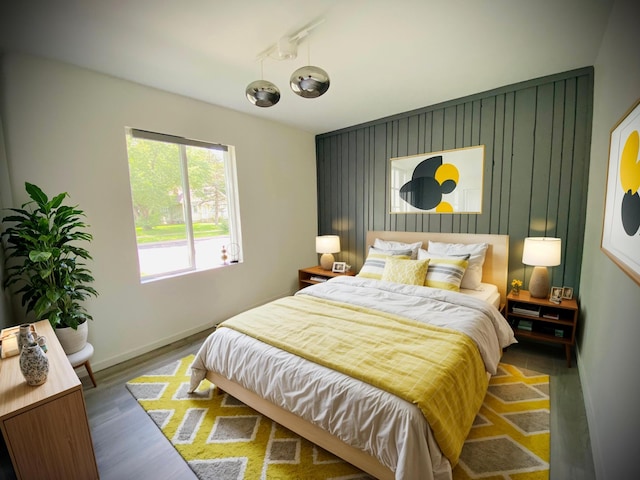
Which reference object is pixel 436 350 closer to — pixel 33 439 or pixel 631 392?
pixel 631 392

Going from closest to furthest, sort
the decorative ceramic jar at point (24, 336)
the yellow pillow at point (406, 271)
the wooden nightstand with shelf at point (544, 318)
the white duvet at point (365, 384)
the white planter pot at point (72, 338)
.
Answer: the white duvet at point (365, 384)
the decorative ceramic jar at point (24, 336)
the white planter pot at point (72, 338)
the wooden nightstand with shelf at point (544, 318)
the yellow pillow at point (406, 271)

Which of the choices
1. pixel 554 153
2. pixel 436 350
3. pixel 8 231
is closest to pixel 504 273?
pixel 554 153

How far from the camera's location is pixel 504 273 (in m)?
2.87

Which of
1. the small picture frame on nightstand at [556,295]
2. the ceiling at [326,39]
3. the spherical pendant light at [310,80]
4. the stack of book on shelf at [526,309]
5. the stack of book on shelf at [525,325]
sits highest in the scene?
the ceiling at [326,39]

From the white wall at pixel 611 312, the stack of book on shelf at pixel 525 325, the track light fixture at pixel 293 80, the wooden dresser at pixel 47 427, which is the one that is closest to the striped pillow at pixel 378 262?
the stack of book on shelf at pixel 525 325

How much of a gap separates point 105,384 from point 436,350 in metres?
2.58

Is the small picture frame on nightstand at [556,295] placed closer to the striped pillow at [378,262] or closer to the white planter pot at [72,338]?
the striped pillow at [378,262]

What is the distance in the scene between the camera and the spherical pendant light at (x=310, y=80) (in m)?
1.64

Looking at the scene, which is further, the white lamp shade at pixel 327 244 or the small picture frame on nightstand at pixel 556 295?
the white lamp shade at pixel 327 244

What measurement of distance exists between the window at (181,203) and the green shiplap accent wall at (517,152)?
6.43 ft

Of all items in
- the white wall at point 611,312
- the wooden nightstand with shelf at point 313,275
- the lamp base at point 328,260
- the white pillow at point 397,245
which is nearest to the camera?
the white wall at point 611,312

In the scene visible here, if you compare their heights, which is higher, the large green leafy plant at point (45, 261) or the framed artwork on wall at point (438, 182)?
the framed artwork on wall at point (438, 182)

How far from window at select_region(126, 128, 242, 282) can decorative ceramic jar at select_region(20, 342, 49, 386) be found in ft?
4.78

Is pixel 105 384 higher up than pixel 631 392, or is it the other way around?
pixel 631 392
